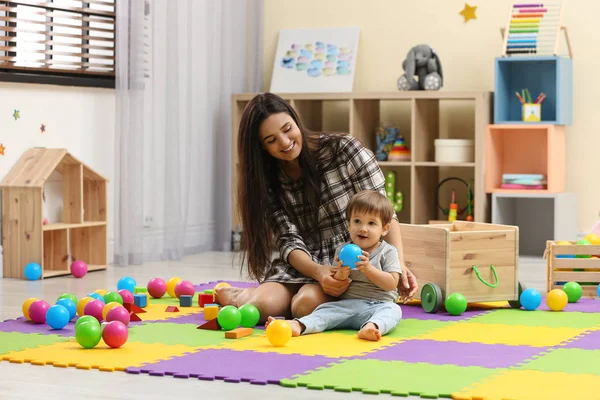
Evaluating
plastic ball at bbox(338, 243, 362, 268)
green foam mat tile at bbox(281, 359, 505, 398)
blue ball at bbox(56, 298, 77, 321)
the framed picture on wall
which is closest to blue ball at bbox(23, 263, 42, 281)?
blue ball at bbox(56, 298, 77, 321)

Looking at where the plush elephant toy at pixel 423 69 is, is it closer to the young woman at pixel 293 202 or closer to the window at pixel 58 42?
the window at pixel 58 42

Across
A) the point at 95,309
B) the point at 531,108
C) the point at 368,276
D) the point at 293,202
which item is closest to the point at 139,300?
the point at 95,309

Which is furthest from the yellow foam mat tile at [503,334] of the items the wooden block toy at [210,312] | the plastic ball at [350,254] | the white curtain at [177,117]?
the white curtain at [177,117]

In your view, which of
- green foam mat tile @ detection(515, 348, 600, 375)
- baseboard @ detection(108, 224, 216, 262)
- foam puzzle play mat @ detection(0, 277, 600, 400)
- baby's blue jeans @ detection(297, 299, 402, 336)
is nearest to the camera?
foam puzzle play mat @ detection(0, 277, 600, 400)

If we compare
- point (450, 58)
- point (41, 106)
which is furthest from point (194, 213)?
point (450, 58)

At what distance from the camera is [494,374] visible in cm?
217

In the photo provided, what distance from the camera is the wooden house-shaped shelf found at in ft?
13.7

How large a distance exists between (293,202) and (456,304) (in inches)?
23.9

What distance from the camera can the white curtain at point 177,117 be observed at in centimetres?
470

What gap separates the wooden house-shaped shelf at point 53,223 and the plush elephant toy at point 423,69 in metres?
1.77

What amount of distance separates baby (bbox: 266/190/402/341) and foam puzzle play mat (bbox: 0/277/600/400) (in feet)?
0.20

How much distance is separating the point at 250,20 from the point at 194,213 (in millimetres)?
1242

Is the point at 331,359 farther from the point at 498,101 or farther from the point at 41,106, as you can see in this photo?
the point at 498,101

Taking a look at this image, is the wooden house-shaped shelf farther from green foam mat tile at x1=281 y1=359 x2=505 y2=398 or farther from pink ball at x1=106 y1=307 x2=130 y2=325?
green foam mat tile at x1=281 y1=359 x2=505 y2=398
